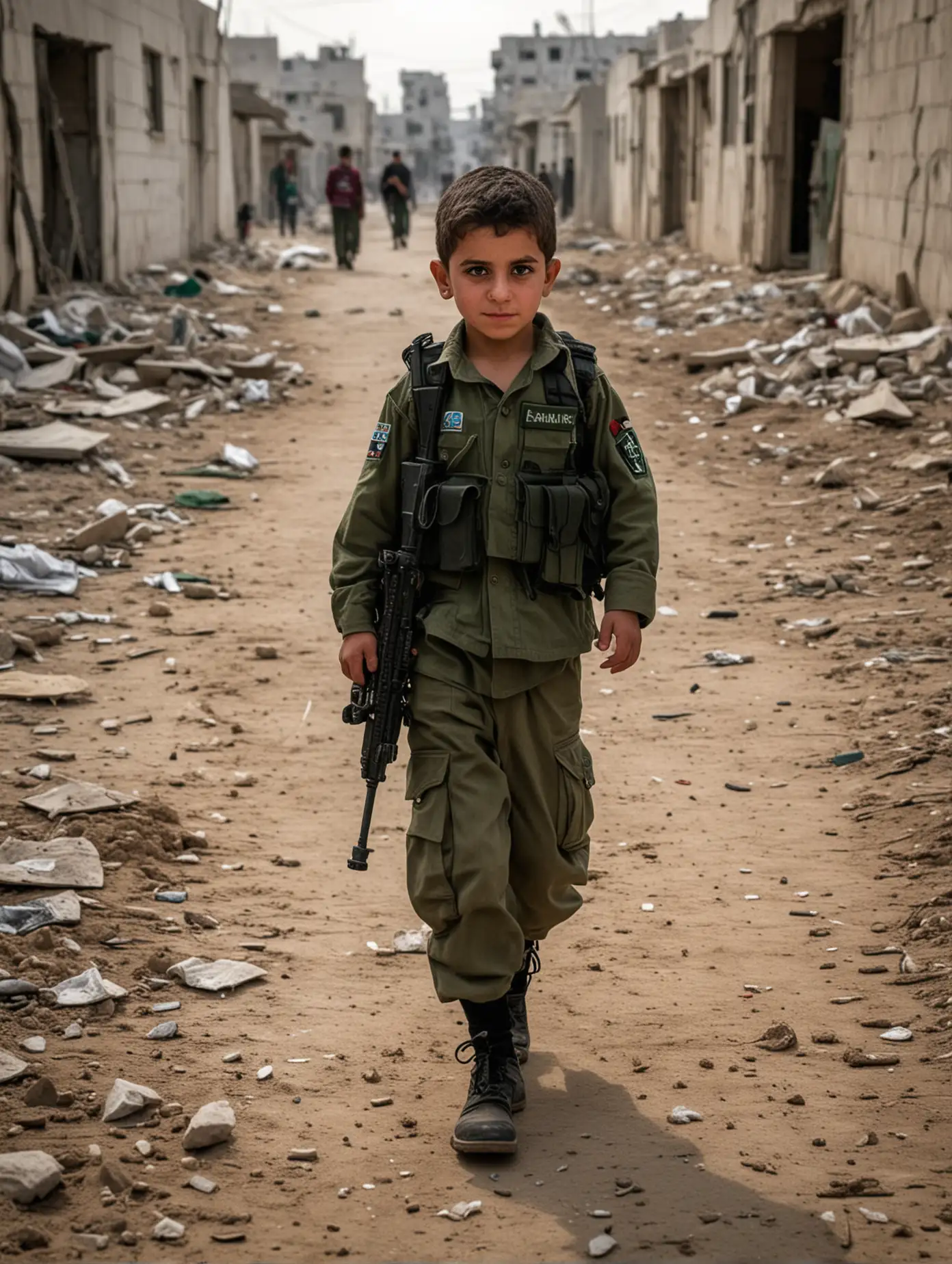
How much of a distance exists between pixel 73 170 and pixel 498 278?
14122 millimetres

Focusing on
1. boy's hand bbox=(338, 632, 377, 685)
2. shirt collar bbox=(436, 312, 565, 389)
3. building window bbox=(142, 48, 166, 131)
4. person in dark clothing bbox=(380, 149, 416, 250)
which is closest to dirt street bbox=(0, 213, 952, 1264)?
boy's hand bbox=(338, 632, 377, 685)

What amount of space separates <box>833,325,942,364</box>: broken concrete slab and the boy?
27.5ft

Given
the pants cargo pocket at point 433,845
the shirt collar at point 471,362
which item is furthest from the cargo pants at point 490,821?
the shirt collar at point 471,362

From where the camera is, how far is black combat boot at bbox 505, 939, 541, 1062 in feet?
9.40

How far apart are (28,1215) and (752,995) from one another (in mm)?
1580

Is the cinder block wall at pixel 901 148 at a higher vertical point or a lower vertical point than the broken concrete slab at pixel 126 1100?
higher

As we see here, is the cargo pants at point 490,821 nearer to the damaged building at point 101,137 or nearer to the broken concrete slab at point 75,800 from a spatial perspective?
the broken concrete slab at point 75,800

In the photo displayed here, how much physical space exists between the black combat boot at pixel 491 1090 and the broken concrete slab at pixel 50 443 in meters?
6.78

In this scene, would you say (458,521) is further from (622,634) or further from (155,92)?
(155,92)

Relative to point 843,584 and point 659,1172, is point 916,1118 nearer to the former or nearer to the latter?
point 659,1172

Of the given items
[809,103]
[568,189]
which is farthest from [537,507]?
[568,189]

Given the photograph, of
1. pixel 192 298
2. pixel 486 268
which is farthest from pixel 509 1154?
pixel 192 298

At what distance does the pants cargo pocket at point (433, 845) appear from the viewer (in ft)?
8.39

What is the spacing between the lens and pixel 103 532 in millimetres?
7316
